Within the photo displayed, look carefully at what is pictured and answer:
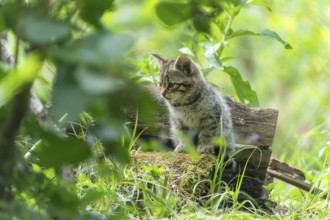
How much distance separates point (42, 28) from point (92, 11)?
0.58 ft

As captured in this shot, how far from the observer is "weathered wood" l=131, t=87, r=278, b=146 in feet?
13.3

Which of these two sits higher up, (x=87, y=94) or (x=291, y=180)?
(x=87, y=94)

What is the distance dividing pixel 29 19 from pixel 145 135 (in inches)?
117

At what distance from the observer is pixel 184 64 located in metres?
4.68

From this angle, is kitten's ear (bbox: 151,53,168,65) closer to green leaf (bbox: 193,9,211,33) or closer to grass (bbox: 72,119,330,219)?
grass (bbox: 72,119,330,219)

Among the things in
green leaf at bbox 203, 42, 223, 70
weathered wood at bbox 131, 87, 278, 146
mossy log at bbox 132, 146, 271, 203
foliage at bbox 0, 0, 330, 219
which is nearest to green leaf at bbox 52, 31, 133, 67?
foliage at bbox 0, 0, 330, 219

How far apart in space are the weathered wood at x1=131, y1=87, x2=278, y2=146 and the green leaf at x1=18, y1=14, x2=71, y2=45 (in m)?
2.76

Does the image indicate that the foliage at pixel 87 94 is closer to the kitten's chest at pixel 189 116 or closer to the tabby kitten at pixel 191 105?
the tabby kitten at pixel 191 105

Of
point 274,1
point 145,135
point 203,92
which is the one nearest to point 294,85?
point 274,1

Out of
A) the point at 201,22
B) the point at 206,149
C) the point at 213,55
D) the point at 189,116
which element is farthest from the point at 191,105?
the point at 201,22

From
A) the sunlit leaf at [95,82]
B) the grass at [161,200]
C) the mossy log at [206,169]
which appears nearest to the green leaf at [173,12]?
the sunlit leaf at [95,82]

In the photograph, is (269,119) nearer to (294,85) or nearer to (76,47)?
(76,47)

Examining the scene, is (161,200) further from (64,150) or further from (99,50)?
(99,50)

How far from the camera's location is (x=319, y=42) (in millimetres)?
8023
